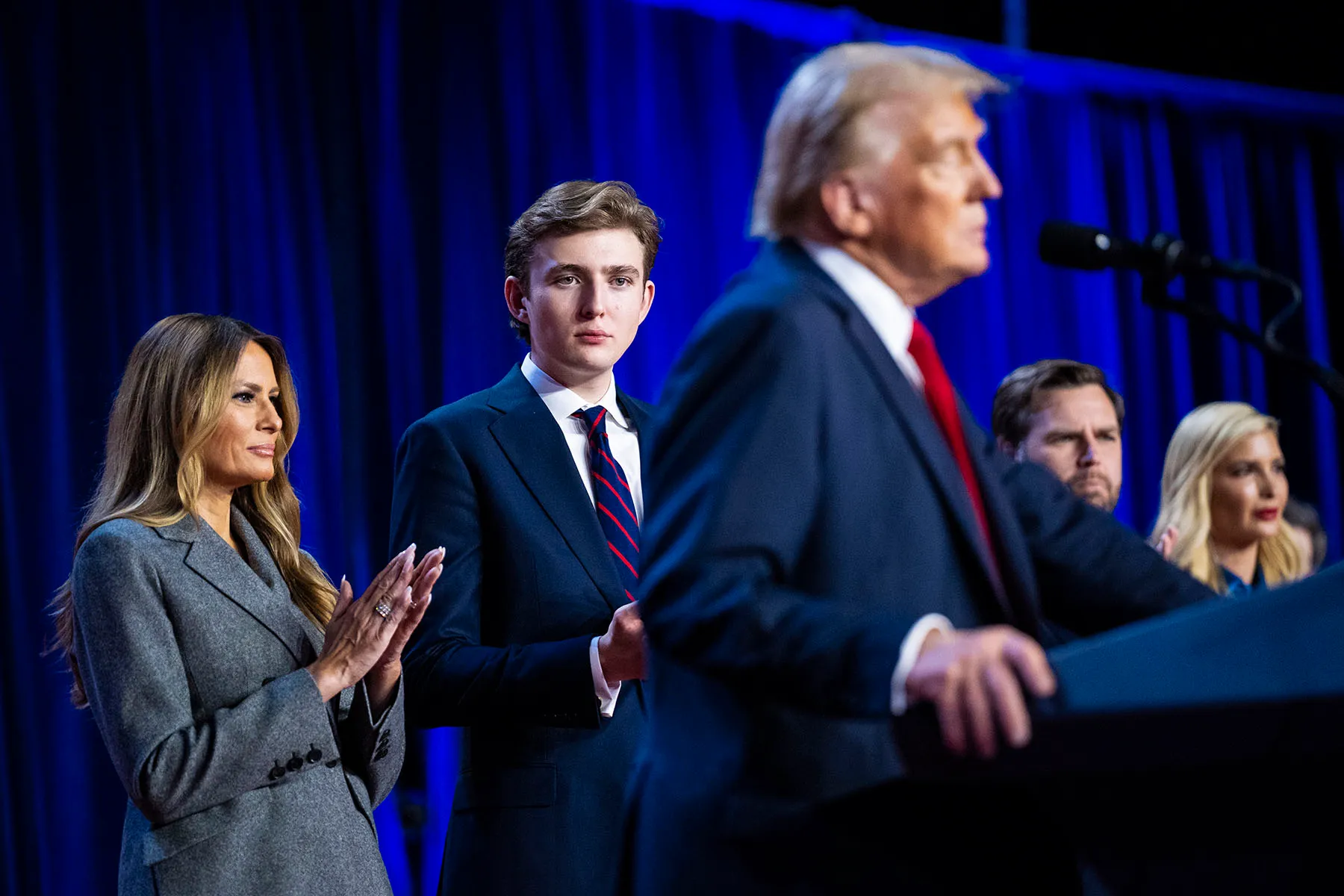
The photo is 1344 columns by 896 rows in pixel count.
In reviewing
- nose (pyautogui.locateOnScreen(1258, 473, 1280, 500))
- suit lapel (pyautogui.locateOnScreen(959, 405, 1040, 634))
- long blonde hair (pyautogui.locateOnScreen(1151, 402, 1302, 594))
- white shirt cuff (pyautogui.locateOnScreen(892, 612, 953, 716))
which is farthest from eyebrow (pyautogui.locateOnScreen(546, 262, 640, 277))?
nose (pyautogui.locateOnScreen(1258, 473, 1280, 500))

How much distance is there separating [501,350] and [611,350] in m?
1.94

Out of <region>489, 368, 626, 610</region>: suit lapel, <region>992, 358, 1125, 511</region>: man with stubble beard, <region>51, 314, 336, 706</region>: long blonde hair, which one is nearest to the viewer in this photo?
<region>489, 368, 626, 610</region>: suit lapel

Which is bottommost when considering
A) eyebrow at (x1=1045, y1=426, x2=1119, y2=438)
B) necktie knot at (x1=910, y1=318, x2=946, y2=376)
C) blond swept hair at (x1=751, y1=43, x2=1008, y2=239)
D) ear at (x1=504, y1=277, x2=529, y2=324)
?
eyebrow at (x1=1045, y1=426, x2=1119, y2=438)

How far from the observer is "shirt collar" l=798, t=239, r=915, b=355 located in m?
1.21

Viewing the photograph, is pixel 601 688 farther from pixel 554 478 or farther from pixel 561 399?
pixel 561 399

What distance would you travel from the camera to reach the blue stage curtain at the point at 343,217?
3.52 metres

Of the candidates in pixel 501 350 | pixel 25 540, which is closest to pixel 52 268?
pixel 25 540

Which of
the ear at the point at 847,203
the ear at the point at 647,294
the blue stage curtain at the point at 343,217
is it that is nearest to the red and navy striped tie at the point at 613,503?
the ear at the point at 647,294

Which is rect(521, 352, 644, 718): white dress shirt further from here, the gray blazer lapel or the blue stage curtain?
the blue stage curtain

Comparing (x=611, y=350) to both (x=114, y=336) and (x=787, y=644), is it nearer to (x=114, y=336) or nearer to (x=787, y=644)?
(x=787, y=644)

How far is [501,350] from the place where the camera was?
13.9 feet

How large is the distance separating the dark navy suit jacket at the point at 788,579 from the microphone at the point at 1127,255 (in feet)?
1.18

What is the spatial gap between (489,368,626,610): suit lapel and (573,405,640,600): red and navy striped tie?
0.07 ft

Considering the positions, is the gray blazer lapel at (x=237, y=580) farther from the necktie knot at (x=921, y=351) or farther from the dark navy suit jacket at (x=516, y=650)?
the necktie knot at (x=921, y=351)
